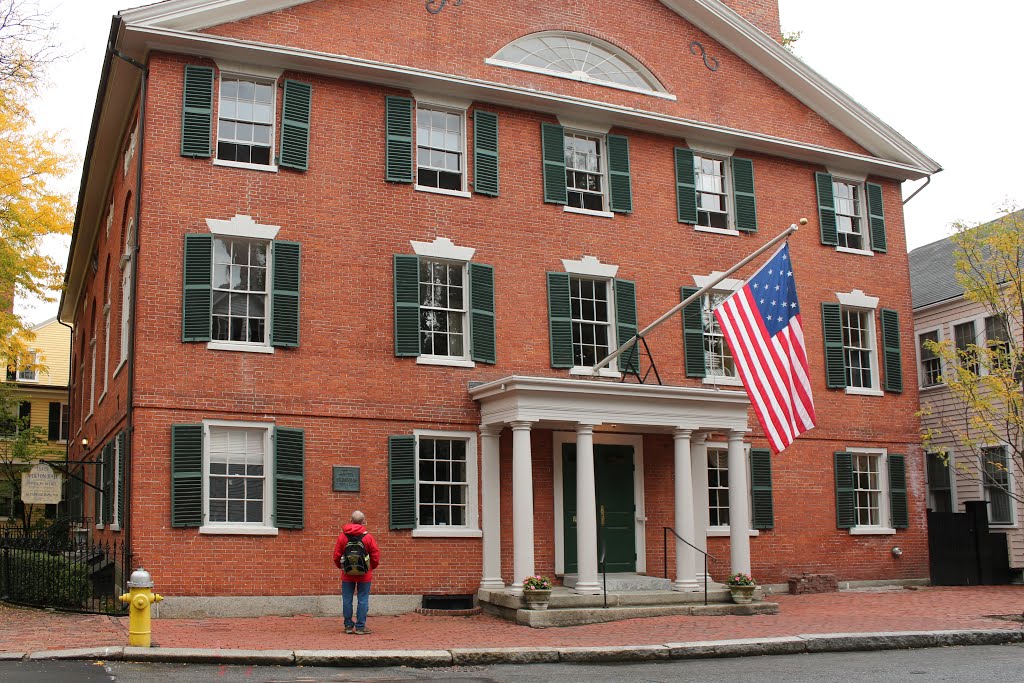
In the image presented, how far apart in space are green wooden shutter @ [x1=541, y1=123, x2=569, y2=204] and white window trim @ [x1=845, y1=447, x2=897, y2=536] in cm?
807

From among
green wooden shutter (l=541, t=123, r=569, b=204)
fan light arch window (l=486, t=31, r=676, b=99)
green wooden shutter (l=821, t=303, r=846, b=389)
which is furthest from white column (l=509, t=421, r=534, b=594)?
green wooden shutter (l=821, t=303, r=846, b=389)

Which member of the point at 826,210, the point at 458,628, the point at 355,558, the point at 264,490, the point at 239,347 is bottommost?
the point at 458,628

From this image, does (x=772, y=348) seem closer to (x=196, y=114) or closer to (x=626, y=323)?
(x=626, y=323)

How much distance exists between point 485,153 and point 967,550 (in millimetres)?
13858

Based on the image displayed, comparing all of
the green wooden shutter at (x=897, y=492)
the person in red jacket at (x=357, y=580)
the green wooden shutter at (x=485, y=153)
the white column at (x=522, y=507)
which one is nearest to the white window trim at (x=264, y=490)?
the person in red jacket at (x=357, y=580)

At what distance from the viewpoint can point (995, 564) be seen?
2312 cm

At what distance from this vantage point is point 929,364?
27656mm

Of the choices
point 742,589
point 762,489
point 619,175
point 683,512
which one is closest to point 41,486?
point 683,512

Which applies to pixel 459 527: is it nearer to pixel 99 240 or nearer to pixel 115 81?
pixel 115 81

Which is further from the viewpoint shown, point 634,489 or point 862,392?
point 862,392

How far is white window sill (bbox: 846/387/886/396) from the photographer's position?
21.3 meters

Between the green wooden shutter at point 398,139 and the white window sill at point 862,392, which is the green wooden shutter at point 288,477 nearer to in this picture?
the green wooden shutter at point 398,139

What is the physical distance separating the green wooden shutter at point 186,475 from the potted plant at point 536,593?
494 cm

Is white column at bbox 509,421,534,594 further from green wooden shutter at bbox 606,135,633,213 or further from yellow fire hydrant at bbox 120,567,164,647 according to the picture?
yellow fire hydrant at bbox 120,567,164,647
